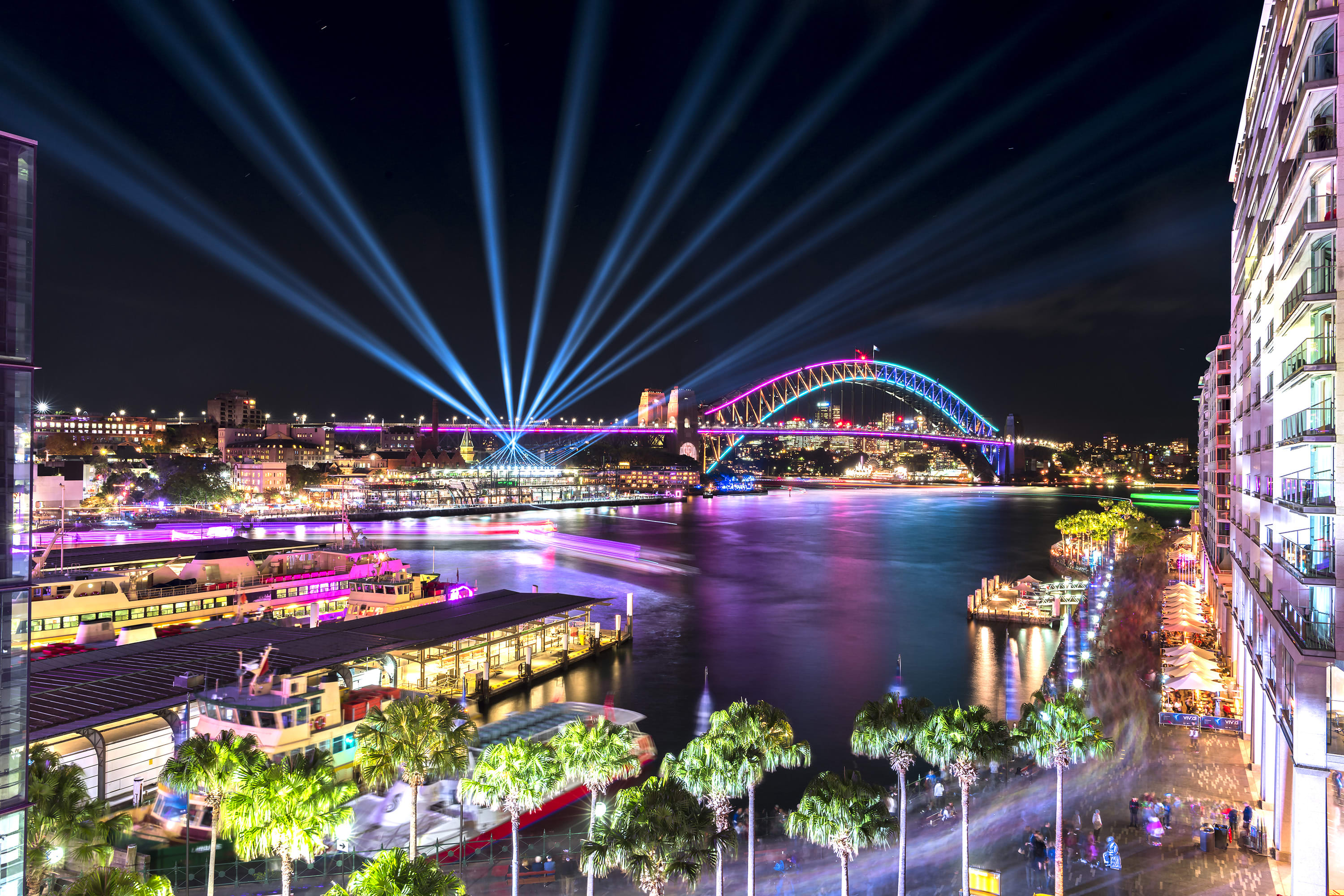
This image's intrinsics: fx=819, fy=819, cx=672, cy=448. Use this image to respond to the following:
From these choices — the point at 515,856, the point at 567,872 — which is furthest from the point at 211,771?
the point at 567,872

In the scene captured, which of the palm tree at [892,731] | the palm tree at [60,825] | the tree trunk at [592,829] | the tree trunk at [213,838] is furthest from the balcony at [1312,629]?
Answer: the palm tree at [60,825]

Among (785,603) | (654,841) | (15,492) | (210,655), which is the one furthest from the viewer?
(785,603)

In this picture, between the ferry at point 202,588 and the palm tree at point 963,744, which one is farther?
the ferry at point 202,588

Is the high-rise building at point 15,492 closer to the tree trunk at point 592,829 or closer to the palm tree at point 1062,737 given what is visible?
the tree trunk at point 592,829

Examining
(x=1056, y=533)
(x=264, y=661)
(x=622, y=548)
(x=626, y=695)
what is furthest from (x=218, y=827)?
(x=1056, y=533)

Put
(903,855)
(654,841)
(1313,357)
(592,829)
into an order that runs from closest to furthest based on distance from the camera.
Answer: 1. (654,841)
2. (592,829)
3. (1313,357)
4. (903,855)

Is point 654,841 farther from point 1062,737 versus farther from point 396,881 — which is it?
point 1062,737

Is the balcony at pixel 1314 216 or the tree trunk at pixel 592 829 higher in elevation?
the balcony at pixel 1314 216
